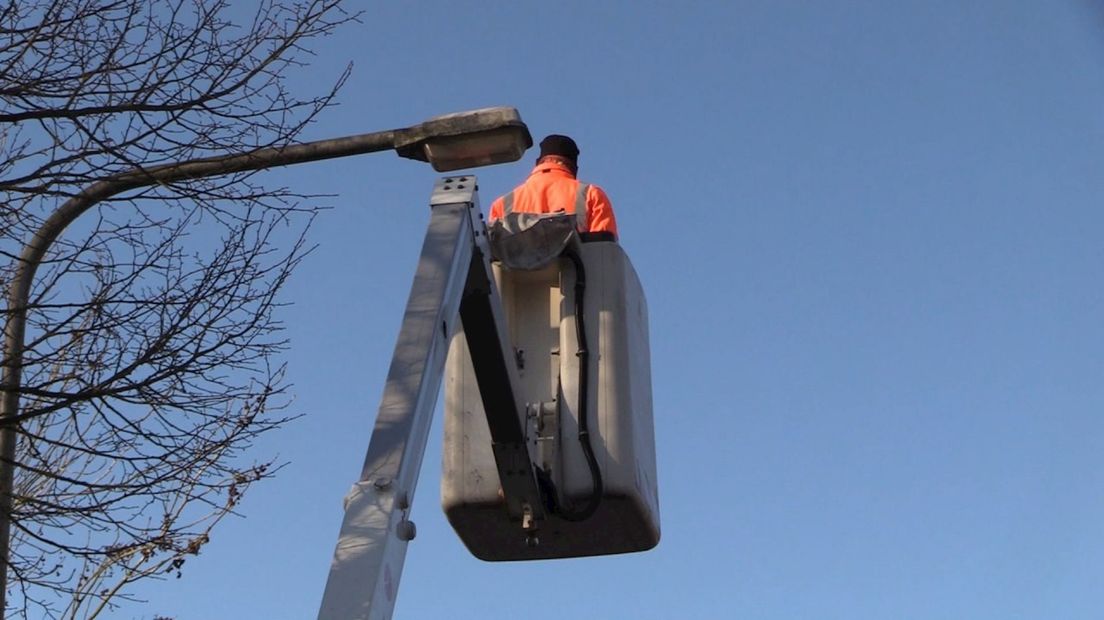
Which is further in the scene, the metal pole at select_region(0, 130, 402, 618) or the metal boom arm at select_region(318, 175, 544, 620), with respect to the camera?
A: the metal pole at select_region(0, 130, 402, 618)

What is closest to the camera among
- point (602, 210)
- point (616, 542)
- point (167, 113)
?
point (167, 113)

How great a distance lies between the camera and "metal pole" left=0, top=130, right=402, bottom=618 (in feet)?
21.5

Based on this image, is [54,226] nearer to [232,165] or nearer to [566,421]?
[232,165]

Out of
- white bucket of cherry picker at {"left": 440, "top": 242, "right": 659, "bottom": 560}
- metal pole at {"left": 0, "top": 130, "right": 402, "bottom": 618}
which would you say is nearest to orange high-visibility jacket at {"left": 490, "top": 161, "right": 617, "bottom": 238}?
white bucket of cherry picker at {"left": 440, "top": 242, "right": 659, "bottom": 560}

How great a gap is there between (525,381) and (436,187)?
1607 mm

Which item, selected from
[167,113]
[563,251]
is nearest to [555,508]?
[563,251]

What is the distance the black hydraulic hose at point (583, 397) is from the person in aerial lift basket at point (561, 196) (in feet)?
1.11

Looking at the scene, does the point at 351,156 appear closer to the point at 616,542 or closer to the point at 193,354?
the point at 193,354

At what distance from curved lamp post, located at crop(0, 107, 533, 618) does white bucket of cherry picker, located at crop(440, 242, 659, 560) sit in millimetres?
1531

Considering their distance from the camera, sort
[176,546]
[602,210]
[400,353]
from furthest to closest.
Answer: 1. [602,210]
2. [176,546]
3. [400,353]

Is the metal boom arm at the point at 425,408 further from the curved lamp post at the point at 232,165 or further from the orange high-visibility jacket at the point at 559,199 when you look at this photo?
the orange high-visibility jacket at the point at 559,199

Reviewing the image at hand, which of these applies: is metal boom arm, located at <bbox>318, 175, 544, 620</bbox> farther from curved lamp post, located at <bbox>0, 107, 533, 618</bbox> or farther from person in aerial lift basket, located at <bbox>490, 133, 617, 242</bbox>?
person in aerial lift basket, located at <bbox>490, 133, 617, 242</bbox>

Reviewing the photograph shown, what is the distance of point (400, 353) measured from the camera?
550 cm

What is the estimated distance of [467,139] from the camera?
6.24m
